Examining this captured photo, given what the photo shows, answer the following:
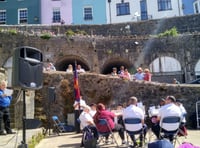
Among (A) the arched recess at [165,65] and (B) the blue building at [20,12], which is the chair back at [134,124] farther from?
(B) the blue building at [20,12]

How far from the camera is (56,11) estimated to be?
113 feet

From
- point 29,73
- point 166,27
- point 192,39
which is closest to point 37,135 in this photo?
point 29,73

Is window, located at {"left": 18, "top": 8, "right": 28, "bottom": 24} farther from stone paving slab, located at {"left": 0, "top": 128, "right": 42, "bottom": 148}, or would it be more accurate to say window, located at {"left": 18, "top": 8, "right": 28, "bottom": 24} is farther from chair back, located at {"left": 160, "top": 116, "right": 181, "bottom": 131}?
chair back, located at {"left": 160, "top": 116, "right": 181, "bottom": 131}

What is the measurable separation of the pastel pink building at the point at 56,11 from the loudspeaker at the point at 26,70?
27.7 meters

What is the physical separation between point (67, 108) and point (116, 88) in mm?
2291

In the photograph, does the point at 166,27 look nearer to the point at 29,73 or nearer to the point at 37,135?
the point at 37,135

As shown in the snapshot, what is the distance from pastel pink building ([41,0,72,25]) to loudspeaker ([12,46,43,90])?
27.7 m

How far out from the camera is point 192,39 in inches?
925

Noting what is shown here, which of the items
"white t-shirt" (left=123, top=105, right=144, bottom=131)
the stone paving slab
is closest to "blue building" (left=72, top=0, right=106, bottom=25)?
the stone paving slab

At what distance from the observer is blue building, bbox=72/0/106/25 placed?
3444 centimetres

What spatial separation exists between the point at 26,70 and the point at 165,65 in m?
18.2

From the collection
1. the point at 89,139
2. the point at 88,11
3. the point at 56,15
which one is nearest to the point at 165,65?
the point at 88,11

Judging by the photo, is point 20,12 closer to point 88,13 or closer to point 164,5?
point 88,13

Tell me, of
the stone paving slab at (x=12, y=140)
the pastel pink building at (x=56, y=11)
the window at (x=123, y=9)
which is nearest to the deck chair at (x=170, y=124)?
the stone paving slab at (x=12, y=140)
